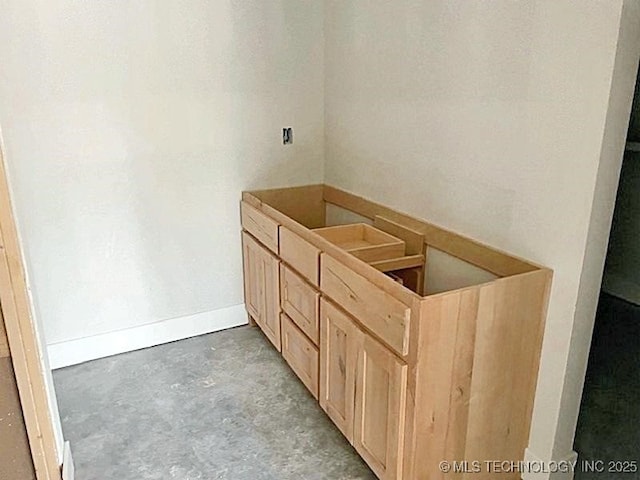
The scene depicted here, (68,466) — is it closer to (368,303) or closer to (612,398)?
(368,303)

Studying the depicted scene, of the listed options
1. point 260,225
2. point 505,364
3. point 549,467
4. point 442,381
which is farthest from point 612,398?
point 260,225

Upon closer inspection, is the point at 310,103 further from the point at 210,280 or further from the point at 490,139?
the point at 490,139

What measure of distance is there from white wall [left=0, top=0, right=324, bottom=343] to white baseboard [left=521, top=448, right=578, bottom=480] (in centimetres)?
184

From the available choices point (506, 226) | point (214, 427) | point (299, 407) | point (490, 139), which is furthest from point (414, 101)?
point (214, 427)

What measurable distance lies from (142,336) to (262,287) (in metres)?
0.76

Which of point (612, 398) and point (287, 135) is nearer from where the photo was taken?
point (612, 398)

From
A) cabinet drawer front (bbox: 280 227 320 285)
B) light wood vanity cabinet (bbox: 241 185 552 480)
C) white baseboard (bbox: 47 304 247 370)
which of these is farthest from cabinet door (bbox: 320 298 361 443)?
white baseboard (bbox: 47 304 247 370)

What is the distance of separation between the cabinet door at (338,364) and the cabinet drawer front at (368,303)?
2.6 inches

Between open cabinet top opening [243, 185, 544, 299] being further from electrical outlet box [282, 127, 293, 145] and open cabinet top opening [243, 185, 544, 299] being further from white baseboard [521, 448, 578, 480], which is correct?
white baseboard [521, 448, 578, 480]

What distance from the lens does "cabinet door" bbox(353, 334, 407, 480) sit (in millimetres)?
1671

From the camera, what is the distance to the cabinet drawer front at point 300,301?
7.29 ft

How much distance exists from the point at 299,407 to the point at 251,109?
160 centimetres

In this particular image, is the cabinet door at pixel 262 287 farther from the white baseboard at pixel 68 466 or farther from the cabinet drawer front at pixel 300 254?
the white baseboard at pixel 68 466

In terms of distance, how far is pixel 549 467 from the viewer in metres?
1.86
